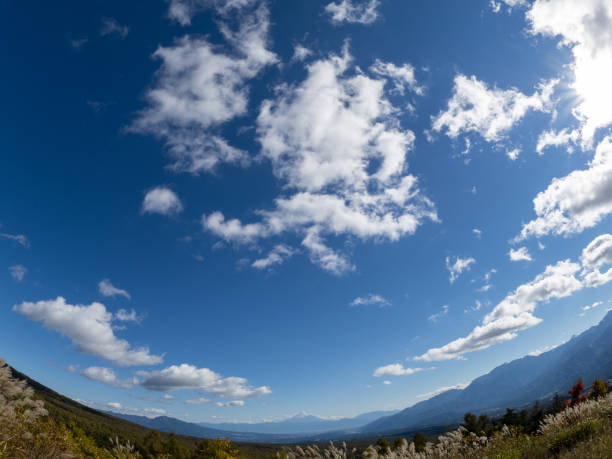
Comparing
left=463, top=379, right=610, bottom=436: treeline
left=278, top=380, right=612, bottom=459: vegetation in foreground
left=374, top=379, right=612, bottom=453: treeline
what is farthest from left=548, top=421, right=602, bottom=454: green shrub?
left=463, top=379, right=610, bottom=436: treeline

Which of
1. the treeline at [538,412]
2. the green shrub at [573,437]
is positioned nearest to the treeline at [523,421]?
the treeline at [538,412]

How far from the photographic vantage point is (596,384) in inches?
1863

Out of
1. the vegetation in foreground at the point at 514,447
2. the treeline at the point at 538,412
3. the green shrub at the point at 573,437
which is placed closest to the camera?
the vegetation in foreground at the point at 514,447

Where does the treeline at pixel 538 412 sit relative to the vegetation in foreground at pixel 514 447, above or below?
below

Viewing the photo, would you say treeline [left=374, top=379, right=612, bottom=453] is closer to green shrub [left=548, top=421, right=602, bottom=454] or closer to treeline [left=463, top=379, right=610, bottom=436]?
treeline [left=463, top=379, right=610, bottom=436]

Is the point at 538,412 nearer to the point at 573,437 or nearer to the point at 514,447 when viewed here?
the point at 573,437

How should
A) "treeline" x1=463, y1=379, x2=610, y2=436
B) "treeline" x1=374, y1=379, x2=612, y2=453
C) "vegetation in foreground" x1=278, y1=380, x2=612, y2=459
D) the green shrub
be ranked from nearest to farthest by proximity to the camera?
"vegetation in foreground" x1=278, y1=380, x2=612, y2=459
the green shrub
"treeline" x1=374, y1=379, x2=612, y2=453
"treeline" x1=463, y1=379, x2=610, y2=436

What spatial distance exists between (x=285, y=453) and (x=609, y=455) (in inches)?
280

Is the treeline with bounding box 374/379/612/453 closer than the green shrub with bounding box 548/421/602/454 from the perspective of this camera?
No

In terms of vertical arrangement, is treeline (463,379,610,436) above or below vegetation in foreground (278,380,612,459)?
below

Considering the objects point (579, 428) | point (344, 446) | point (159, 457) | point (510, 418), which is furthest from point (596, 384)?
point (159, 457)

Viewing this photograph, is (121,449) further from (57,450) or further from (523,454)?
(523,454)

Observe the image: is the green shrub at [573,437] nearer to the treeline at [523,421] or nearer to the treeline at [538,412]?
the treeline at [523,421]

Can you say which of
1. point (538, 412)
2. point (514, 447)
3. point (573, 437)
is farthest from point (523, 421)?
point (514, 447)
